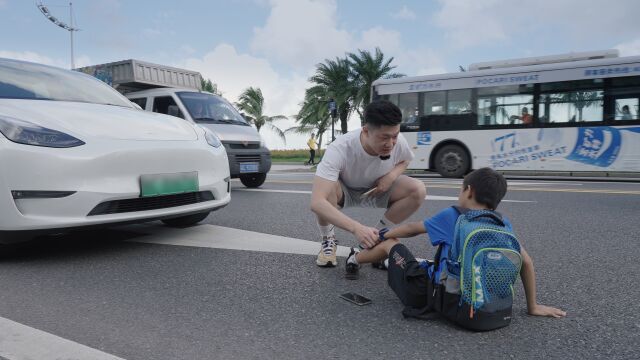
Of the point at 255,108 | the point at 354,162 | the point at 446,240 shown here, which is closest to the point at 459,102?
the point at 354,162

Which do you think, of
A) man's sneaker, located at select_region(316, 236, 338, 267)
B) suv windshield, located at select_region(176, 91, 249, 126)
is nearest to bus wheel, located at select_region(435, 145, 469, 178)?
suv windshield, located at select_region(176, 91, 249, 126)

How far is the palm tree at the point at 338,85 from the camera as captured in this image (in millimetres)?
32719

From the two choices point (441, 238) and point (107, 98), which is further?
point (107, 98)

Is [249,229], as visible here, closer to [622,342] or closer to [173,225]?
[173,225]

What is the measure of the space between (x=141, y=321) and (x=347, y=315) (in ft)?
3.09

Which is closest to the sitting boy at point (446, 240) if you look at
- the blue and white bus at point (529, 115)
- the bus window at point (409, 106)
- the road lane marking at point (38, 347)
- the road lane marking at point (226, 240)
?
the road lane marking at point (226, 240)

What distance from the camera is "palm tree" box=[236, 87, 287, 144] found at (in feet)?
138

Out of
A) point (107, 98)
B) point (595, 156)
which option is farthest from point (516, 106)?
point (107, 98)

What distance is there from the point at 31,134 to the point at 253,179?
231 inches

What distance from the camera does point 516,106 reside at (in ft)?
39.7

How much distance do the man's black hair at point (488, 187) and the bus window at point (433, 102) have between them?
11244 mm

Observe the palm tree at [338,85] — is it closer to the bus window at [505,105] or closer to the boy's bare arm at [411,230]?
the bus window at [505,105]

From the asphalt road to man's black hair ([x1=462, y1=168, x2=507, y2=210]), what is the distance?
562 mm

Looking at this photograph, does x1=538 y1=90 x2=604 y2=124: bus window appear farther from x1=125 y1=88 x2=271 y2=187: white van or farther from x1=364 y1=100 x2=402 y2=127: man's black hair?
x1=364 y1=100 x2=402 y2=127: man's black hair
